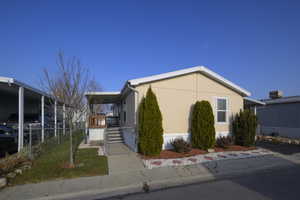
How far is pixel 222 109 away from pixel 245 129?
1.59 metres

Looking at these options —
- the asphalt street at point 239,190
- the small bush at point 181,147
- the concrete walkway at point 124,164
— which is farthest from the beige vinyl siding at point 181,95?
the asphalt street at point 239,190

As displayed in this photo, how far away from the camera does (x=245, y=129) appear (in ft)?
30.3

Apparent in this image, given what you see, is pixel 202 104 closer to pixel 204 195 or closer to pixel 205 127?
pixel 205 127

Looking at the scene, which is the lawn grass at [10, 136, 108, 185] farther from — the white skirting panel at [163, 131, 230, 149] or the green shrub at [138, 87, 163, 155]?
the white skirting panel at [163, 131, 230, 149]

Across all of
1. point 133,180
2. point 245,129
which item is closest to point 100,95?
point 133,180

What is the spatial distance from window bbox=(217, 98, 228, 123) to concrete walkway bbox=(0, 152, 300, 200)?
330 centimetres

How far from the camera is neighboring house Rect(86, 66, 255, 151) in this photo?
823 centimetres

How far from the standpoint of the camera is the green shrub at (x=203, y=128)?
8.22 m

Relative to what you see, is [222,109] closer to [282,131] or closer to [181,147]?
[181,147]

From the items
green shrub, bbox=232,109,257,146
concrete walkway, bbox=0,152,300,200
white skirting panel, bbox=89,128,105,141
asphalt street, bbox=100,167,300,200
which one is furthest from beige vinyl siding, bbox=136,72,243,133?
white skirting panel, bbox=89,128,105,141

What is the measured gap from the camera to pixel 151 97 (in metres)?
7.52

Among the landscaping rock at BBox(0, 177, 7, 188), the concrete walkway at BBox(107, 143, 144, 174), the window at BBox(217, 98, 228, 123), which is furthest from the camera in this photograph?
A: the window at BBox(217, 98, 228, 123)

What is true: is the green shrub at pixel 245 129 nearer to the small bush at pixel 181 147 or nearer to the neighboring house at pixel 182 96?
the neighboring house at pixel 182 96

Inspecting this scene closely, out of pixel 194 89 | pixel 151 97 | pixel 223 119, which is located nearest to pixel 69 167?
pixel 151 97
